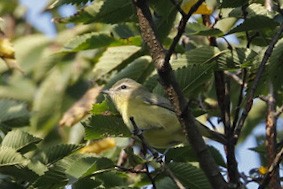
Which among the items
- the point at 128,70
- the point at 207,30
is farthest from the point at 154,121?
the point at 207,30

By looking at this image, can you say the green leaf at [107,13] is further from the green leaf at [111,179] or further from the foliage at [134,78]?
the green leaf at [111,179]

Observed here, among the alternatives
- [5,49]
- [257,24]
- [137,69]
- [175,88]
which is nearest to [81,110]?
[137,69]

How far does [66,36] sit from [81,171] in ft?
11.3

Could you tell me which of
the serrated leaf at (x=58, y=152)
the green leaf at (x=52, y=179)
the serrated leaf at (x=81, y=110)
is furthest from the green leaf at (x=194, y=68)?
the serrated leaf at (x=81, y=110)

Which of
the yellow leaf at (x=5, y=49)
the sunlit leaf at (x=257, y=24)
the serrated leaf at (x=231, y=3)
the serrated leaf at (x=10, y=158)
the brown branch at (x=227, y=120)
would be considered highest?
the yellow leaf at (x=5, y=49)

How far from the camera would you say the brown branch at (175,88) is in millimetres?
2484

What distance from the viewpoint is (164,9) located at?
3.27 metres

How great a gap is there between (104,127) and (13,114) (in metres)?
0.93

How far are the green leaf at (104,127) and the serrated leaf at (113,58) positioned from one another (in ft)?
3.69

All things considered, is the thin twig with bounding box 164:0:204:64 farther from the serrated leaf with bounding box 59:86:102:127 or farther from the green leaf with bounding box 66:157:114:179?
the serrated leaf with bounding box 59:86:102:127

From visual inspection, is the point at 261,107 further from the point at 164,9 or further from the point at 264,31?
the point at 164,9

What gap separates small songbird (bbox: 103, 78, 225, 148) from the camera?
12.6 ft

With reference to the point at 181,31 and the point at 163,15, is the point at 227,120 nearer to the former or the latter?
the point at 163,15

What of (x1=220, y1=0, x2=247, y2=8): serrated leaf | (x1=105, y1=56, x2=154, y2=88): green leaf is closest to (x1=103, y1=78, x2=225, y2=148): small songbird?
(x1=105, y1=56, x2=154, y2=88): green leaf
